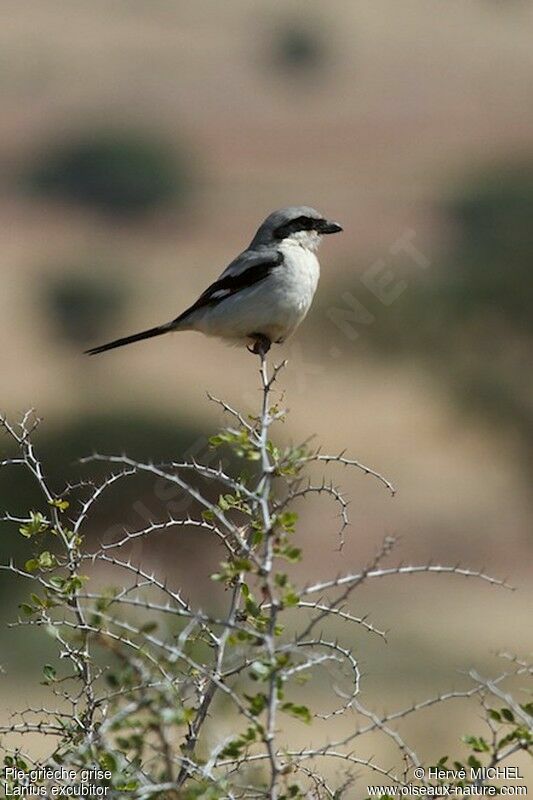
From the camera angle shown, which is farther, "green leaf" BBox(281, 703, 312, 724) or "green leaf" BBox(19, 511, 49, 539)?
"green leaf" BBox(19, 511, 49, 539)

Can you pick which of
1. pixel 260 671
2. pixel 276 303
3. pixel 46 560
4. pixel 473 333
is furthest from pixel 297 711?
pixel 473 333

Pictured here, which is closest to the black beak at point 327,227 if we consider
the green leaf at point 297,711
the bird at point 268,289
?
the bird at point 268,289

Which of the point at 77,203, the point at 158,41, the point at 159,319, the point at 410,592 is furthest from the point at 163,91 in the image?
the point at 410,592

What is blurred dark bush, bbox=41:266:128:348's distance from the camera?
118ft

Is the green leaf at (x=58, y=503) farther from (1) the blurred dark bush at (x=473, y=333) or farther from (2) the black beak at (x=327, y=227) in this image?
(1) the blurred dark bush at (x=473, y=333)

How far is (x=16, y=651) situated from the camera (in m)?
15.4

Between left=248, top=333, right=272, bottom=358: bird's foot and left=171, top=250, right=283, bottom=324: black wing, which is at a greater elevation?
left=171, top=250, right=283, bottom=324: black wing

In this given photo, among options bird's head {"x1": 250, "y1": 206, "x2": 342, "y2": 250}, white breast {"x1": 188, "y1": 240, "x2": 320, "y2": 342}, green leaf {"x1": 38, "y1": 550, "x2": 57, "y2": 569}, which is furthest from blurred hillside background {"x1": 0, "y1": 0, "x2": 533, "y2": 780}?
bird's head {"x1": 250, "y1": 206, "x2": 342, "y2": 250}

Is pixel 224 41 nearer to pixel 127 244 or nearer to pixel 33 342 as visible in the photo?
pixel 127 244

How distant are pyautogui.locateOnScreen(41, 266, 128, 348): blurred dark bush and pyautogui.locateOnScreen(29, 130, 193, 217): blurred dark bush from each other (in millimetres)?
10218

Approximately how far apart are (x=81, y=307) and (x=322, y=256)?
20.6 feet

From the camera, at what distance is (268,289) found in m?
5.64

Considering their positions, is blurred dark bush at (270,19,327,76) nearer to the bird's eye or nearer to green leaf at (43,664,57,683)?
the bird's eye

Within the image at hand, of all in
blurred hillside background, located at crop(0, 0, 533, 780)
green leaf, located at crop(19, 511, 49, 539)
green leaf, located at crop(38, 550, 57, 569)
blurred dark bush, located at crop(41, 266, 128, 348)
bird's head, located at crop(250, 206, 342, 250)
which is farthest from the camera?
blurred dark bush, located at crop(41, 266, 128, 348)
